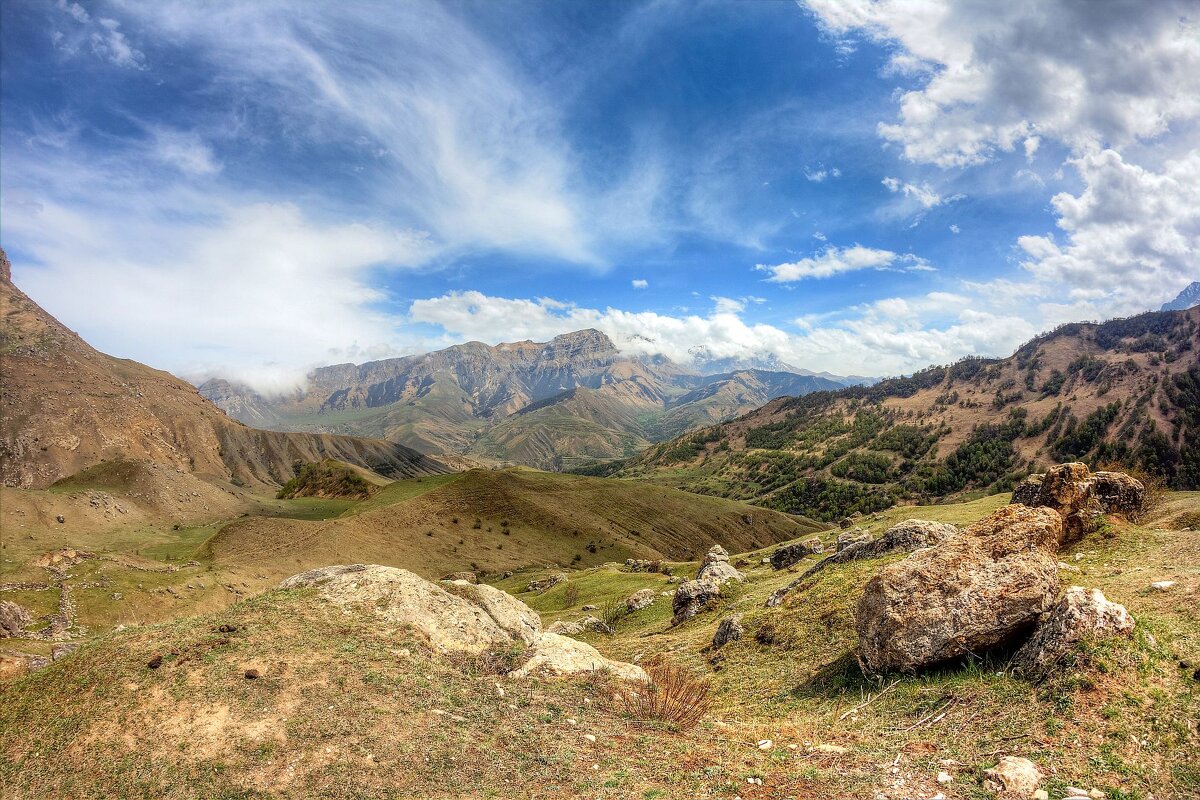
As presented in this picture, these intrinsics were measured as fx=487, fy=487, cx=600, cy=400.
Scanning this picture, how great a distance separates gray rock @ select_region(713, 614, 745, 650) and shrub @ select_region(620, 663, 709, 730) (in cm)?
347

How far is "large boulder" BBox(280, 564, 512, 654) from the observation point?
20.6m

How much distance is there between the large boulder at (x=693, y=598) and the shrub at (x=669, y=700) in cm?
1513

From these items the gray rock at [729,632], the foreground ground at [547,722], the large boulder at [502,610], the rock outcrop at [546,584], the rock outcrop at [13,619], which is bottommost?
the rock outcrop at [546,584]

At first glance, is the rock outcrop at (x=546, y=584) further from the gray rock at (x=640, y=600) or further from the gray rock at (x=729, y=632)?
the gray rock at (x=729, y=632)

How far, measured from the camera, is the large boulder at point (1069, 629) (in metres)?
11.7

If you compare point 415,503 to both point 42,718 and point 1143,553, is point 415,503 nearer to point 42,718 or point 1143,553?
point 42,718

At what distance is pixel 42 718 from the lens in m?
13.7

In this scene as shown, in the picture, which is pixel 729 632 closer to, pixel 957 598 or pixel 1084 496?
pixel 957 598

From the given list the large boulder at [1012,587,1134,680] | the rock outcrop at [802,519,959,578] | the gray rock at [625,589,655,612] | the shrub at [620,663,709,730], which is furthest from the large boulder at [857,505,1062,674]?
the gray rock at [625,589,655,612]

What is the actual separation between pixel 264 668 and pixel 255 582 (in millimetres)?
69055

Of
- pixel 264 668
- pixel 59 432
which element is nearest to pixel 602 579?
pixel 264 668

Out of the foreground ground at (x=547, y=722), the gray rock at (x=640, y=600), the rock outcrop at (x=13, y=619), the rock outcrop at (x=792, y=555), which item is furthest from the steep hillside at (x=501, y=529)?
the foreground ground at (x=547, y=722)

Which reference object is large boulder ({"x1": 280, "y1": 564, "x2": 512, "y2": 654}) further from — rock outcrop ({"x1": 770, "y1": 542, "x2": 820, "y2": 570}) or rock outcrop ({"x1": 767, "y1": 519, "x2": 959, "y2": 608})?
rock outcrop ({"x1": 770, "y1": 542, "x2": 820, "y2": 570})

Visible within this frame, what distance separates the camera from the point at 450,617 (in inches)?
858
